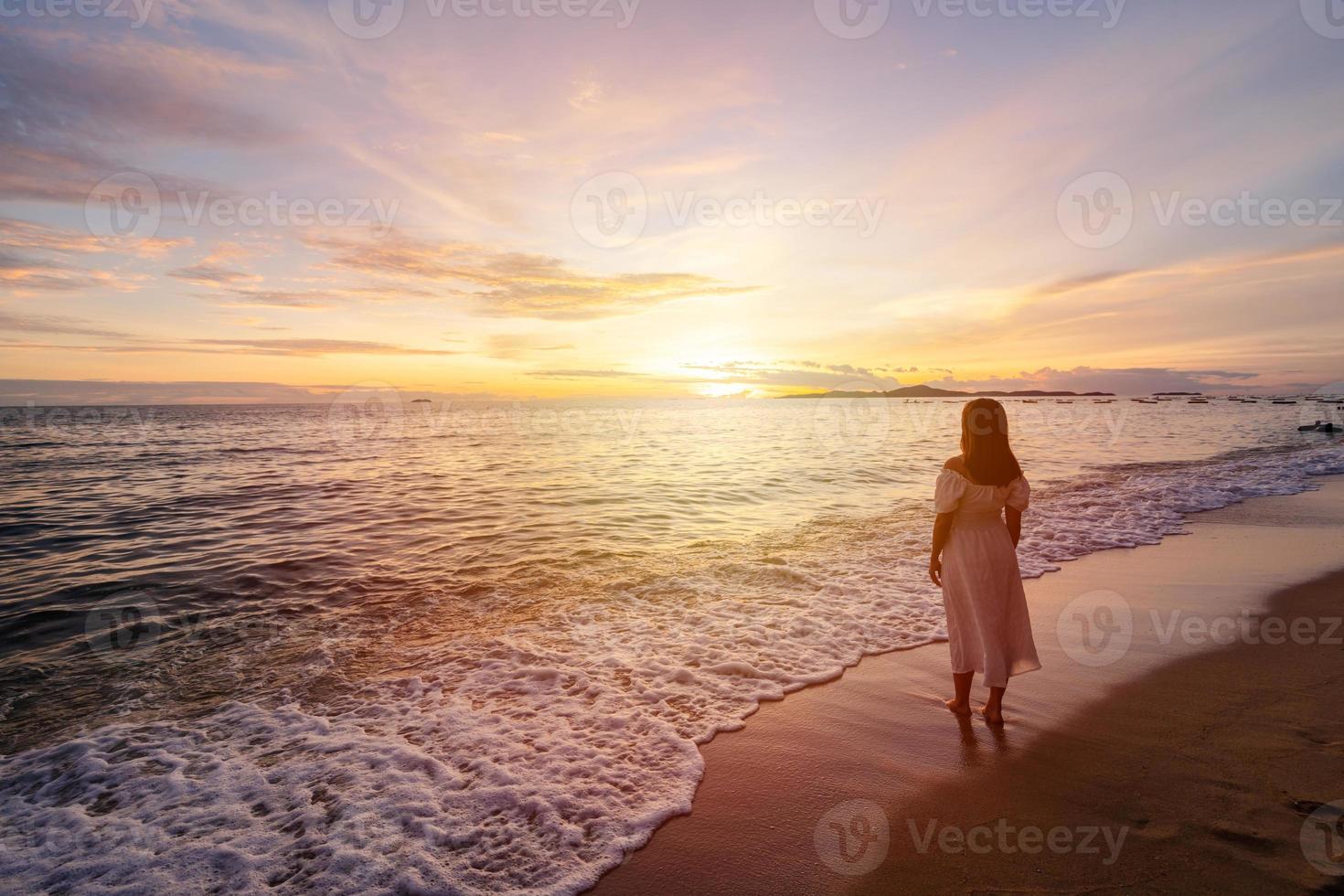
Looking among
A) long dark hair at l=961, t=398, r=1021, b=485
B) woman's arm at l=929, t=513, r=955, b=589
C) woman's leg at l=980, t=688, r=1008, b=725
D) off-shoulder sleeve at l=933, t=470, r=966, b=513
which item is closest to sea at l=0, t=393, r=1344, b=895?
woman's leg at l=980, t=688, r=1008, b=725

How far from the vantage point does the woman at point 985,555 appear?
4969mm

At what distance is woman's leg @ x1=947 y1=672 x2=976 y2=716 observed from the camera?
5.24 metres

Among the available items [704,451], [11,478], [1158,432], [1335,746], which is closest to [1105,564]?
[1335,746]

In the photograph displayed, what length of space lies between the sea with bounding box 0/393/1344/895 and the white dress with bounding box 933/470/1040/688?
5.69 feet

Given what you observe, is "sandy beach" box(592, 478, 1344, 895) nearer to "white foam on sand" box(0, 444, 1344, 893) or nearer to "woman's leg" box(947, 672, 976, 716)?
"woman's leg" box(947, 672, 976, 716)

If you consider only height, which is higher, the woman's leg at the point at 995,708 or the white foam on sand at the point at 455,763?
the woman's leg at the point at 995,708

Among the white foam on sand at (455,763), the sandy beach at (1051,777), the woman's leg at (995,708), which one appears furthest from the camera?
the woman's leg at (995,708)

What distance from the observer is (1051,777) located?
4289mm

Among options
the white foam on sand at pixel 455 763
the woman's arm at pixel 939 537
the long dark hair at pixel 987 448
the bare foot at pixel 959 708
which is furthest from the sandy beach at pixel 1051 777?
the long dark hair at pixel 987 448

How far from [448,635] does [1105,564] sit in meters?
11.2

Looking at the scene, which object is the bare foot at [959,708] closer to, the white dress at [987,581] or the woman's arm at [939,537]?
the white dress at [987,581]

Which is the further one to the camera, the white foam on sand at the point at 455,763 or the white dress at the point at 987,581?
the white dress at the point at 987,581

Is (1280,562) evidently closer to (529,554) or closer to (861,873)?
(861,873)

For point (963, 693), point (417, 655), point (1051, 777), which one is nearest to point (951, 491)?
point (963, 693)
